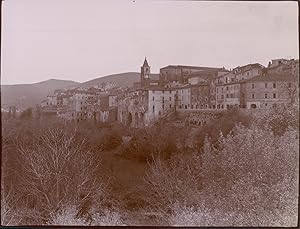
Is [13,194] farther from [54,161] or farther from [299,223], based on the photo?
[299,223]

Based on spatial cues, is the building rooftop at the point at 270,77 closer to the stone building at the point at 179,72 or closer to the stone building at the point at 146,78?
the stone building at the point at 179,72

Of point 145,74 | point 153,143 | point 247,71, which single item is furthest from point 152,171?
point 247,71

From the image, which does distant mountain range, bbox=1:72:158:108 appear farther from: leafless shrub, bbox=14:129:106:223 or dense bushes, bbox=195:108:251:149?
dense bushes, bbox=195:108:251:149

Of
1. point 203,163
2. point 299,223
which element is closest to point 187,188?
point 203,163

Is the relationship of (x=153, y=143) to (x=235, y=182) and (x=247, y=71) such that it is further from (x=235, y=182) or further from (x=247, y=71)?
(x=247, y=71)

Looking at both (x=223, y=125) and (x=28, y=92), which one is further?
(x=223, y=125)

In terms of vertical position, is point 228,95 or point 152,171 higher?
point 228,95
